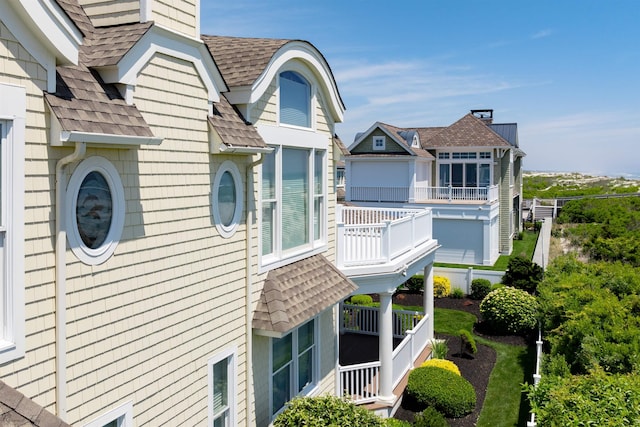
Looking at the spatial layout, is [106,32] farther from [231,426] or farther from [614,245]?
[614,245]

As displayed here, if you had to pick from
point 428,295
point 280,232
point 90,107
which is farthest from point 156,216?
point 428,295

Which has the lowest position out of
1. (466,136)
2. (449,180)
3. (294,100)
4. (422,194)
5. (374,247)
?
(374,247)

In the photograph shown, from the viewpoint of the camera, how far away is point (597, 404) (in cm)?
793

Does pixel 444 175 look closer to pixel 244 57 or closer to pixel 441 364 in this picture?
pixel 441 364

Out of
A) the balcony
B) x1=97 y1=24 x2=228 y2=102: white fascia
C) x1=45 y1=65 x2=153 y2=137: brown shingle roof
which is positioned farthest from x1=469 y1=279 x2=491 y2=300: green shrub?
x1=45 y1=65 x2=153 y2=137: brown shingle roof

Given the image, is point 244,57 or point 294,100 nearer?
point 244,57

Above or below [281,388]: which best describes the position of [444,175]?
above

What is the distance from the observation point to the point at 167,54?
681 cm

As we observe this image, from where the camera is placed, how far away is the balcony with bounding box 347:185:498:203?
32.4m

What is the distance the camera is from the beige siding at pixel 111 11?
21.6ft

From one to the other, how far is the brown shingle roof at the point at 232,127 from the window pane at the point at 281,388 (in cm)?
403

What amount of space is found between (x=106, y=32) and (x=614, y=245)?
2170 centimetres

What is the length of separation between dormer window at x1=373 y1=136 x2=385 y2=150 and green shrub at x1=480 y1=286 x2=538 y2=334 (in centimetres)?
1624

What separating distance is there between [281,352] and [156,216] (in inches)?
162
